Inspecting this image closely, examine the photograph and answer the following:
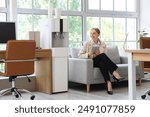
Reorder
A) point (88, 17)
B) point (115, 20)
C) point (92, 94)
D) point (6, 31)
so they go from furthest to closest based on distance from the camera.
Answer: point (115, 20), point (88, 17), point (92, 94), point (6, 31)

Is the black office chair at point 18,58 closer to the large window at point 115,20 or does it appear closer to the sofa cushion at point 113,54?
the sofa cushion at point 113,54

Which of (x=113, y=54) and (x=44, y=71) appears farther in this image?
(x=113, y=54)

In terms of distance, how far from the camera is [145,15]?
752 centimetres

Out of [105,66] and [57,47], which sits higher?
[57,47]

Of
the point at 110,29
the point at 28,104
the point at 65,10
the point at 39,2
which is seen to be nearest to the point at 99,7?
the point at 110,29

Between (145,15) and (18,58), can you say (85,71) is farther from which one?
(145,15)

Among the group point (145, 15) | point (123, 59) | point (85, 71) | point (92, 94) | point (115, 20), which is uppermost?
point (145, 15)

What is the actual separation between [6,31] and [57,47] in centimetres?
94

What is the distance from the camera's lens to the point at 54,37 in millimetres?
4871

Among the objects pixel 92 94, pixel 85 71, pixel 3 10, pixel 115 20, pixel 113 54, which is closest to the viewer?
pixel 92 94

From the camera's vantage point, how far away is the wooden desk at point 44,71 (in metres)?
4.60

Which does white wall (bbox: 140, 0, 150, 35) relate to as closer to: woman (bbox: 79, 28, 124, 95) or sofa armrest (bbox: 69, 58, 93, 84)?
woman (bbox: 79, 28, 124, 95)

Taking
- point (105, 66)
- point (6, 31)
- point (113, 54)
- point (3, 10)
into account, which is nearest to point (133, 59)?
point (105, 66)

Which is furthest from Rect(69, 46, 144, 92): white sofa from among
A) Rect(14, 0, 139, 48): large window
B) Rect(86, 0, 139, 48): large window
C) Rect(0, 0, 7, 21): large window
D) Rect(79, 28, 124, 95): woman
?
Rect(86, 0, 139, 48): large window
